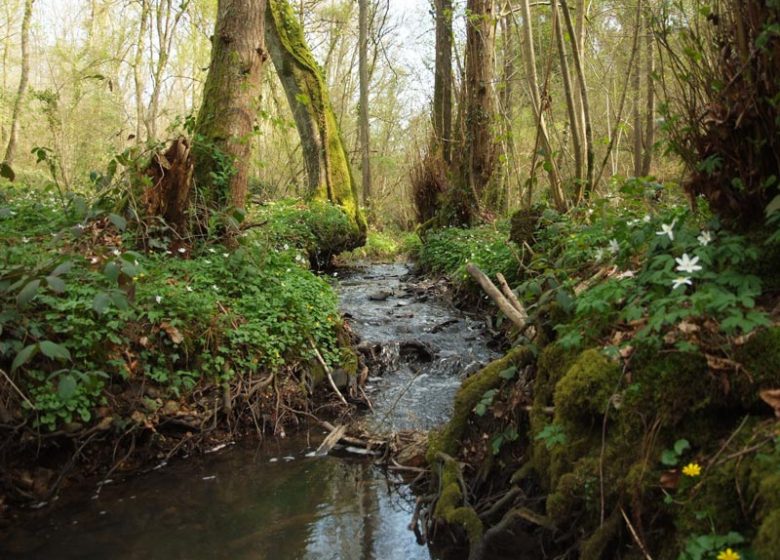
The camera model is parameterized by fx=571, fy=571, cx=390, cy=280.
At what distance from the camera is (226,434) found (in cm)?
430

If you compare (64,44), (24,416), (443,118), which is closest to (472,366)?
(24,416)

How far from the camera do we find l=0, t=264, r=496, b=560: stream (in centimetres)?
299

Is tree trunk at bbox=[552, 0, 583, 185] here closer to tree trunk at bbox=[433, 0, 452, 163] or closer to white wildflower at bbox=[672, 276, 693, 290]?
white wildflower at bbox=[672, 276, 693, 290]

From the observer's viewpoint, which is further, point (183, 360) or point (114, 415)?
point (183, 360)

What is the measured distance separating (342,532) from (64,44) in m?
22.8

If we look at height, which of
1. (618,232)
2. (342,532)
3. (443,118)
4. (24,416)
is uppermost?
(443,118)

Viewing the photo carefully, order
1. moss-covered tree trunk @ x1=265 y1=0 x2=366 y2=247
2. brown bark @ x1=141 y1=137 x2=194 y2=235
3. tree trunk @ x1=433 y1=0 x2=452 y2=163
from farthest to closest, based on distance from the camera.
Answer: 1. tree trunk @ x1=433 y1=0 x2=452 y2=163
2. moss-covered tree trunk @ x1=265 y1=0 x2=366 y2=247
3. brown bark @ x1=141 y1=137 x2=194 y2=235

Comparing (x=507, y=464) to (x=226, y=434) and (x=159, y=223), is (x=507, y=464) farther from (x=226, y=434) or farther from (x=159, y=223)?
(x=159, y=223)

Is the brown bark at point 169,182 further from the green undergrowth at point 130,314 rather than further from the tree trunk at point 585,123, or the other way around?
the tree trunk at point 585,123

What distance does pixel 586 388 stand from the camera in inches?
95.6

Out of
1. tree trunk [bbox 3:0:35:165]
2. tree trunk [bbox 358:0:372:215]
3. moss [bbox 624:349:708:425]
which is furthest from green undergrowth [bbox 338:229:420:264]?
moss [bbox 624:349:708:425]

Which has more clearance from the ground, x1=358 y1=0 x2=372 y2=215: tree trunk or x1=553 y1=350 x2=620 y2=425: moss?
x1=358 y1=0 x2=372 y2=215: tree trunk

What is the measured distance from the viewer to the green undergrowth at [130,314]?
131 inches

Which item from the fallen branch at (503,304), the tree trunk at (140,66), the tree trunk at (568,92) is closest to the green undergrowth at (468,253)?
the tree trunk at (568,92)
